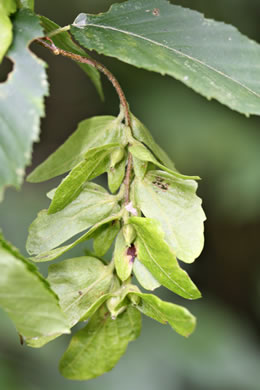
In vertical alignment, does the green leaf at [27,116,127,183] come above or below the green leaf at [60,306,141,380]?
above

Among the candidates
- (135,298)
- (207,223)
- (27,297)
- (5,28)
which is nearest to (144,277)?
(135,298)

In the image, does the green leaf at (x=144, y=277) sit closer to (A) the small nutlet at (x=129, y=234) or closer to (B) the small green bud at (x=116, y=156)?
(A) the small nutlet at (x=129, y=234)

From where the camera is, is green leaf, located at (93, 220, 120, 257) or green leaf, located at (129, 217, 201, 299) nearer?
green leaf, located at (129, 217, 201, 299)

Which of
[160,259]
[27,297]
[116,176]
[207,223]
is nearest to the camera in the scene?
[27,297]

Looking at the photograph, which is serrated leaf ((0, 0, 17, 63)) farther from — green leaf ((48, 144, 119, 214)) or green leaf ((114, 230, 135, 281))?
green leaf ((114, 230, 135, 281))

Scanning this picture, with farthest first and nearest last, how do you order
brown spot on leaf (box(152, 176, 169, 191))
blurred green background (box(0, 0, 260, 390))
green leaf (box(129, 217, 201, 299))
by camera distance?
1. blurred green background (box(0, 0, 260, 390))
2. brown spot on leaf (box(152, 176, 169, 191))
3. green leaf (box(129, 217, 201, 299))

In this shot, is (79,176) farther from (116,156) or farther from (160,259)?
(160,259)

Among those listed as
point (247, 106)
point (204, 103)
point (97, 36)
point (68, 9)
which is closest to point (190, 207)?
point (247, 106)

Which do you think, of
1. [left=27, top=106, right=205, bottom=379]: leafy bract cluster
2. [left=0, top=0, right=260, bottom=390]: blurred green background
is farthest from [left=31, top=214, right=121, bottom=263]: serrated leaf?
[left=0, top=0, right=260, bottom=390]: blurred green background
